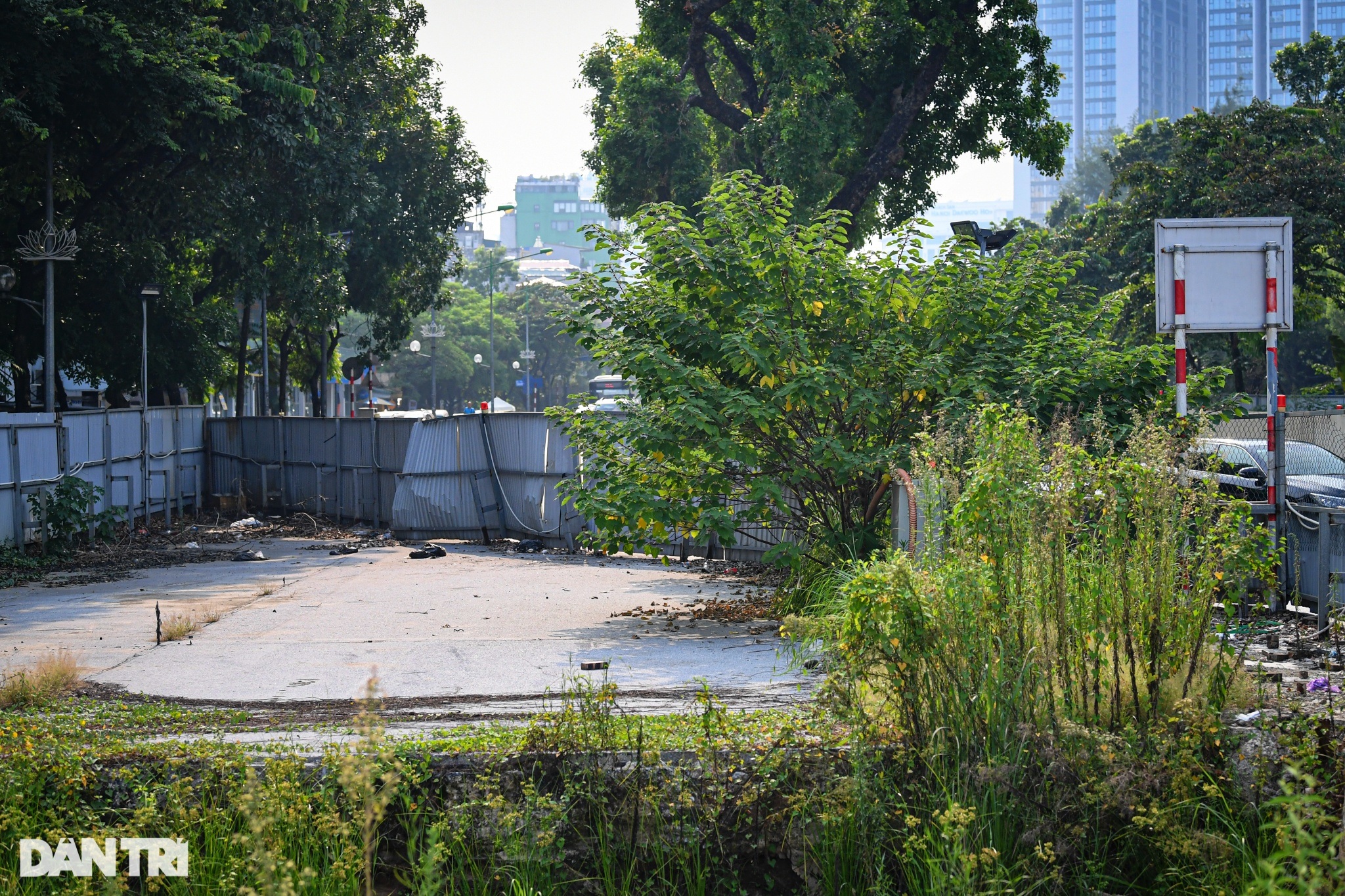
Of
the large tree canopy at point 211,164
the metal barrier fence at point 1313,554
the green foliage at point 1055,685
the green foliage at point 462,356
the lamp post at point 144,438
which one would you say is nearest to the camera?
the green foliage at point 1055,685

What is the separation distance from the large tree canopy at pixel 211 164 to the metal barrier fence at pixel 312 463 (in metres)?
2.65

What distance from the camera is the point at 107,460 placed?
22156 millimetres

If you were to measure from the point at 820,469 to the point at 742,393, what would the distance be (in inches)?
56.5

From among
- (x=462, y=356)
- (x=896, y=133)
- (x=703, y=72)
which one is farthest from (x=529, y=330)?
A: (x=896, y=133)

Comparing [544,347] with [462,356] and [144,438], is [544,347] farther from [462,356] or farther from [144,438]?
[144,438]

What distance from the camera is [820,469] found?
1180 cm

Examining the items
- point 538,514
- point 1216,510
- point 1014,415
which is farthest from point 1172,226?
point 538,514

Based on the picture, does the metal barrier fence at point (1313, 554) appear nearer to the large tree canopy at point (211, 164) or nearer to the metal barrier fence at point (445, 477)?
the metal barrier fence at point (445, 477)

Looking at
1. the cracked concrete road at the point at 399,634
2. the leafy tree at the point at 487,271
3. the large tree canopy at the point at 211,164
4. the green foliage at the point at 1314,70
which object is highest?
the leafy tree at the point at 487,271

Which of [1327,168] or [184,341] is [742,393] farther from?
[1327,168]

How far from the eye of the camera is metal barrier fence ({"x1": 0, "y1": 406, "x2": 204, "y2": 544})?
18.1m

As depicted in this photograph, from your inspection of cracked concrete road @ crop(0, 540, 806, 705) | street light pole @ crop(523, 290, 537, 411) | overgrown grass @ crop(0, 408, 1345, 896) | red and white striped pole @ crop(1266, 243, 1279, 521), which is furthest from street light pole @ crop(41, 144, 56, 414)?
street light pole @ crop(523, 290, 537, 411)

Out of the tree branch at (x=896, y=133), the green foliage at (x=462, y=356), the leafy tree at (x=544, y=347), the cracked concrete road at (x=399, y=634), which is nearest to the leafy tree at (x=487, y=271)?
the leafy tree at (x=544, y=347)

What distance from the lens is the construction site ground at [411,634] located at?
8.10 metres
